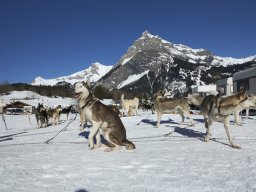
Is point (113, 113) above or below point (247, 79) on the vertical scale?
below

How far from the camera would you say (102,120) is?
1033cm

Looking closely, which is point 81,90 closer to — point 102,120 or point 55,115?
point 102,120

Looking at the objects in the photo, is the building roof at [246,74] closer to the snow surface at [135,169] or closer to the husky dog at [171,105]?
the husky dog at [171,105]

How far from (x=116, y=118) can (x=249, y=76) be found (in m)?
42.9

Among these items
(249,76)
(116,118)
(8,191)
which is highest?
(249,76)

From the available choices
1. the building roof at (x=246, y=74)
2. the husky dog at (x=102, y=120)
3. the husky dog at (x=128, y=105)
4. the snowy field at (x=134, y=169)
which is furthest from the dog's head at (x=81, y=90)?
the building roof at (x=246, y=74)

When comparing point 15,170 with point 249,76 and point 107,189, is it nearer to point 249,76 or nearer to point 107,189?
point 107,189

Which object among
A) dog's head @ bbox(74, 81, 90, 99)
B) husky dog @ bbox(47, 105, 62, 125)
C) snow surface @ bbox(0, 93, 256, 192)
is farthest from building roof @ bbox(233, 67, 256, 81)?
dog's head @ bbox(74, 81, 90, 99)

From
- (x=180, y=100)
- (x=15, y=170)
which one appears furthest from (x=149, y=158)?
(x=180, y=100)

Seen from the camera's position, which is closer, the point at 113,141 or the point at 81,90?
the point at 113,141

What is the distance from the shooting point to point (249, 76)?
49.7 meters

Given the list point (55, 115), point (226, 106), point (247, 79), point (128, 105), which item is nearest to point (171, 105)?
point (226, 106)

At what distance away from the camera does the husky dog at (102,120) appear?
10.2 metres

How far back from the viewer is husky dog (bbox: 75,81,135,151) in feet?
33.5
